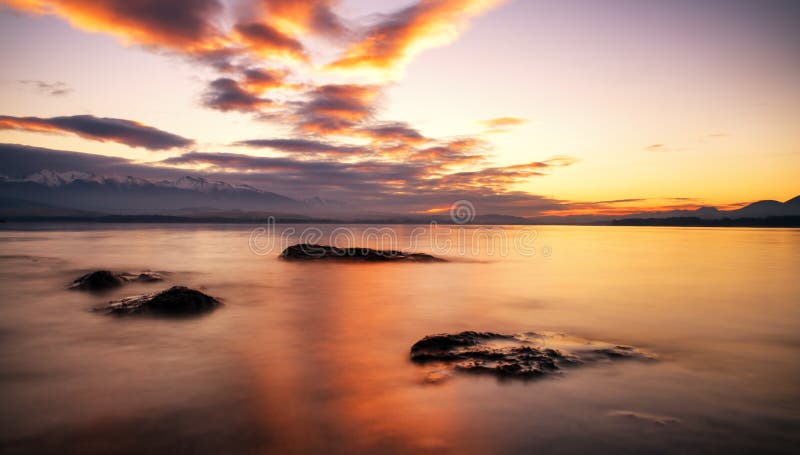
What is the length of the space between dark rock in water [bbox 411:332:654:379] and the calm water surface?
335mm

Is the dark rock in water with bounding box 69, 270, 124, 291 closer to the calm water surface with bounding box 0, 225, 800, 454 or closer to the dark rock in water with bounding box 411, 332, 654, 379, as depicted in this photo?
the calm water surface with bounding box 0, 225, 800, 454

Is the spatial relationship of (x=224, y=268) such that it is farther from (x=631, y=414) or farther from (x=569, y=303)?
(x=631, y=414)

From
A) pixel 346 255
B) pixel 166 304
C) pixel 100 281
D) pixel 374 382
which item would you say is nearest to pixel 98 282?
pixel 100 281

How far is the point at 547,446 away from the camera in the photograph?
4.41 metres

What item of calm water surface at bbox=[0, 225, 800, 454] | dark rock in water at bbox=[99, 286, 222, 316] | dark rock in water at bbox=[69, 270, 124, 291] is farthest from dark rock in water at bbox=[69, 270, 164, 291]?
dark rock in water at bbox=[99, 286, 222, 316]

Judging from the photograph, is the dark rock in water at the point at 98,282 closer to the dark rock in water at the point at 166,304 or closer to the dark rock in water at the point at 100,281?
the dark rock in water at the point at 100,281

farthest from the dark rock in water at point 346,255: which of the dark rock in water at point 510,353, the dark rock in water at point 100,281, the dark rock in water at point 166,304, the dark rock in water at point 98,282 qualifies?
the dark rock in water at point 510,353

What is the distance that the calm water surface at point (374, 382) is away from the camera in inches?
180

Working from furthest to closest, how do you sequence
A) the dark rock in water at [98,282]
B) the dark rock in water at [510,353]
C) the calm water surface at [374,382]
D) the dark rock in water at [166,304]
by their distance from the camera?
1. the dark rock in water at [98,282]
2. the dark rock in water at [166,304]
3. the dark rock in water at [510,353]
4. the calm water surface at [374,382]

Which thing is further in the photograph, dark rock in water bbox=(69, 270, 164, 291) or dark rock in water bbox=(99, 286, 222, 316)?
dark rock in water bbox=(69, 270, 164, 291)

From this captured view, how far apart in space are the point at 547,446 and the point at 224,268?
2263 centimetres

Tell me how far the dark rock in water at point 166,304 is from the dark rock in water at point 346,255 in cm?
1517

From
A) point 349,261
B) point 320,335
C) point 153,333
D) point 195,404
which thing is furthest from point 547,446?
point 349,261

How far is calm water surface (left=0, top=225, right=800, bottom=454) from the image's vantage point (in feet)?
15.0
